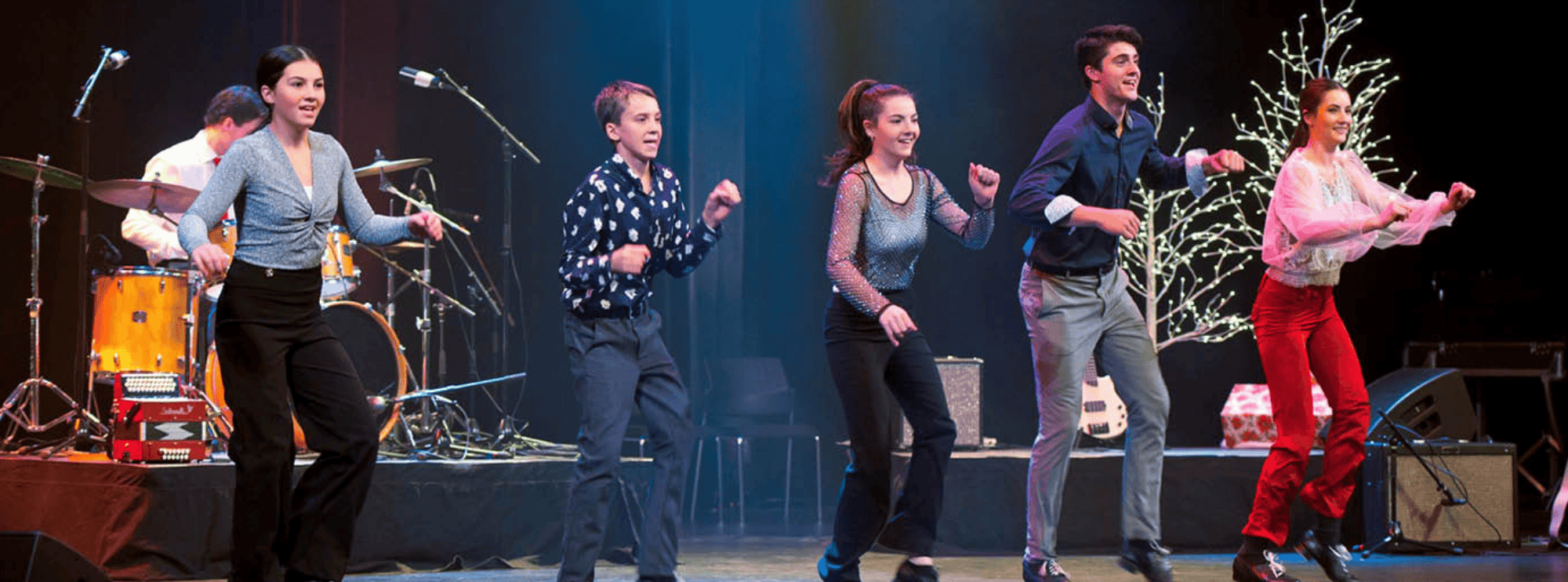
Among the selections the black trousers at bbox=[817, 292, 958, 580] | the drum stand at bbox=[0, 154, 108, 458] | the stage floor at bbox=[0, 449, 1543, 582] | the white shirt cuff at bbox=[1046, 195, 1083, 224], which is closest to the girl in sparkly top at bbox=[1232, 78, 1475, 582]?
the stage floor at bbox=[0, 449, 1543, 582]

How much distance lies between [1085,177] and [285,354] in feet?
8.05

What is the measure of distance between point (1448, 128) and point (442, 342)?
6.17 m

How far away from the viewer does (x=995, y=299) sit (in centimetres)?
848

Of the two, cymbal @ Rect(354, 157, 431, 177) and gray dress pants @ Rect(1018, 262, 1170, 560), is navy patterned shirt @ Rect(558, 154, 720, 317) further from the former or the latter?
cymbal @ Rect(354, 157, 431, 177)

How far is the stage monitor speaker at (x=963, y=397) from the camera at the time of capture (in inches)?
243

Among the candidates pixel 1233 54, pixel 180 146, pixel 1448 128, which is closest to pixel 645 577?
pixel 180 146

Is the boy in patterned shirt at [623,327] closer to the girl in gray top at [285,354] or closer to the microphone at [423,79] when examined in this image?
the girl in gray top at [285,354]

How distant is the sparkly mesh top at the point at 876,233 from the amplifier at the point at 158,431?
9.01 ft

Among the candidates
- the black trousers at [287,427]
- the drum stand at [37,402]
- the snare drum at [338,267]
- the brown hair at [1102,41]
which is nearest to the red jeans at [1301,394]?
the brown hair at [1102,41]

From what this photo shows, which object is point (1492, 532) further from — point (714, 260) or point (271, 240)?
point (271, 240)

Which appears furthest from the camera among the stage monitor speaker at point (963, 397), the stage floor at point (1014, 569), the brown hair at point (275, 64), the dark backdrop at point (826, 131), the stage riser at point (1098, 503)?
the dark backdrop at point (826, 131)

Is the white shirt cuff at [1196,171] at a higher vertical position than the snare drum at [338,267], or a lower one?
higher

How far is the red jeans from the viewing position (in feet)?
14.9

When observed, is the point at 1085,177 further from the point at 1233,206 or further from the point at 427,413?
the point at 1233,206
